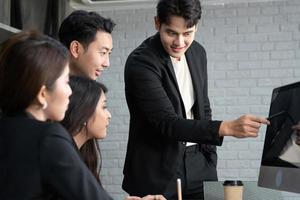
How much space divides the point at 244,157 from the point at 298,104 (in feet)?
7.95

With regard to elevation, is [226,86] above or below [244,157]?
above

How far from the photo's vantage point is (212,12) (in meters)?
3.85

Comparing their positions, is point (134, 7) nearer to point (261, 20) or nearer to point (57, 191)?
point (261, 20)

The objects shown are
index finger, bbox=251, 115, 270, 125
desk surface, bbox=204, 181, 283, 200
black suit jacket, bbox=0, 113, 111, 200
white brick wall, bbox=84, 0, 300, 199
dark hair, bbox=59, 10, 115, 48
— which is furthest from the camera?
white brick wall, bbox=84, 0, 300, 199

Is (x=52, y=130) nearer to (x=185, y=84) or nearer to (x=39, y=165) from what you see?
(x=39, y=165)

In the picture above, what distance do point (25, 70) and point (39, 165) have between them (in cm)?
19

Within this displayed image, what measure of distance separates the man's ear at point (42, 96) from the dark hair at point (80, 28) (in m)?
0.73

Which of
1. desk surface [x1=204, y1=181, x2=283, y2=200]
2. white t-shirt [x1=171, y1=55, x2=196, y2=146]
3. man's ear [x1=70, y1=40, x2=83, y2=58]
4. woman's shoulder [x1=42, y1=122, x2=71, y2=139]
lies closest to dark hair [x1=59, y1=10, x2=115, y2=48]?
man's ear [x1=70, y1=40, x2=83, y2=58]

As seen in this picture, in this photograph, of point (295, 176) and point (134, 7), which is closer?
point (295, 176)

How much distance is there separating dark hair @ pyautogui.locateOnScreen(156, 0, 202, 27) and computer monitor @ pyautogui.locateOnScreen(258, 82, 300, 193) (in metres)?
0.40

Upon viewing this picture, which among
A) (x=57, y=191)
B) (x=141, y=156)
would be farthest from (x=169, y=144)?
(x=57, y=191)

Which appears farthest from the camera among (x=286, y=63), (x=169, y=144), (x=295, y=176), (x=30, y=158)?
(x=286, y=63)

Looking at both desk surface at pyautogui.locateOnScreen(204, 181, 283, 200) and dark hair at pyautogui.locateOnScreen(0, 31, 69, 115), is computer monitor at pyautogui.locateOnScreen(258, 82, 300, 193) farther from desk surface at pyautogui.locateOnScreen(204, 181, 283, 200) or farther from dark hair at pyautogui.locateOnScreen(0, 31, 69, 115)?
dark hair at pyautogui.locateOnScreen(0, 31, 69, 115)

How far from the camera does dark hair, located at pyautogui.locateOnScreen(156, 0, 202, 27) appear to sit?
176 centimetres
